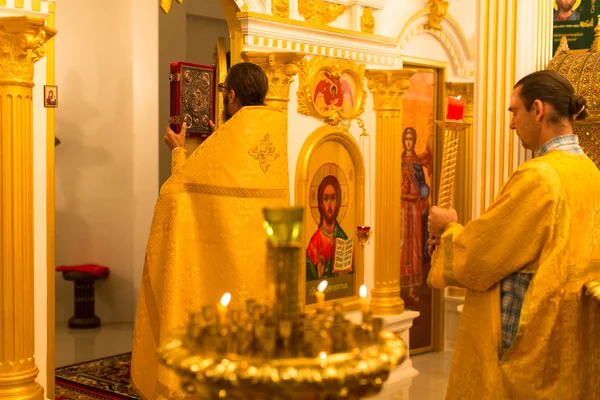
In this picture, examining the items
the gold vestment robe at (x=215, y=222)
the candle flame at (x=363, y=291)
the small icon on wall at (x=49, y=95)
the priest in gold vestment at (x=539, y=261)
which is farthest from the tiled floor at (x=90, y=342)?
the candle flame at (x=363, y=291)

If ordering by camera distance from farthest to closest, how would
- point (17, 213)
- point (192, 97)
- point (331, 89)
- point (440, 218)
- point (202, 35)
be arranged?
point (202, 35)
point (331, 89)
point (192, 97)
point (17, 213)
point (440, 218)

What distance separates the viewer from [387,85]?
6.81 meters

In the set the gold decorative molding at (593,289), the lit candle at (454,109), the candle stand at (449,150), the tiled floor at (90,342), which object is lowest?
the tiled floor at (90,342)

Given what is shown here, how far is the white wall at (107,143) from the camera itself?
8984 mm

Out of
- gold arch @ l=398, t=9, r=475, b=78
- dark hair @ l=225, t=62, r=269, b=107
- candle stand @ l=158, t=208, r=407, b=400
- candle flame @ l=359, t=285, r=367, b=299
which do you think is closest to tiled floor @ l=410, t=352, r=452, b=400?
gold arch @ l=398, t=9, r=475, b=78

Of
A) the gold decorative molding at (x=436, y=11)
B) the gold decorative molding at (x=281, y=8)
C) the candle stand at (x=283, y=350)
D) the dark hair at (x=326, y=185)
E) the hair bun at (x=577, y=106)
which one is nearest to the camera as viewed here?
the candle stand at (x=283, y=350)

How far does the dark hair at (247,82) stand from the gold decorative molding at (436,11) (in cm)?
376

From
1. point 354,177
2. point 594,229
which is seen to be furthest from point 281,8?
point 594,229

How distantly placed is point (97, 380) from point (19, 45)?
3309mm

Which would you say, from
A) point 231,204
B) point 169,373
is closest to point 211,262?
point 231,204

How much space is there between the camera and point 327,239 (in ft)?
21.2

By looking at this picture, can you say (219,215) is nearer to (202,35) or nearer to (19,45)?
(19,45)

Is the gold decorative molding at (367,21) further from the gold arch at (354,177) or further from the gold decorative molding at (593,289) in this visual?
the gold decorative molding at (593,289)

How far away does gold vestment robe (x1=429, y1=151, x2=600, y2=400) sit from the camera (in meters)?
3.09
